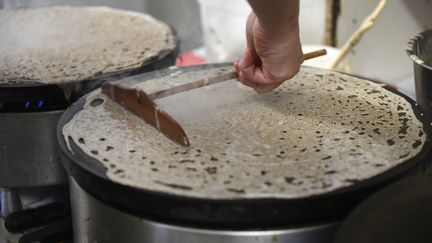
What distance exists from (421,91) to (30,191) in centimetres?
113

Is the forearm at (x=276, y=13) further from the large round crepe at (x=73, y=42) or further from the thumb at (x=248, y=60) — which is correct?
the large round crepe at (x=73, y=42)

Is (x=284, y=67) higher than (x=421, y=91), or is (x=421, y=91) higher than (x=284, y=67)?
(x=284, y=67)

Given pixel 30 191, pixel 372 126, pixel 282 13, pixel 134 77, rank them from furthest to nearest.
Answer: pixel 30 191
pixel 134 77
pixel 372 126
pixel 282 13

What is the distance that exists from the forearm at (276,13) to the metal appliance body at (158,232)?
373mm

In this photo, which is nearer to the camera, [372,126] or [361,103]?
[372,126]

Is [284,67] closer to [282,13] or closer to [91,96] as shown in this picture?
[282,13]

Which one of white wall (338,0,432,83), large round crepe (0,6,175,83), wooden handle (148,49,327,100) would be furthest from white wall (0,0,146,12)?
wooden handle (148,49,327,100)

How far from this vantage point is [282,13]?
3.24 ft

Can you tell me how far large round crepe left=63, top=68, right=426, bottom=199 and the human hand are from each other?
8cm

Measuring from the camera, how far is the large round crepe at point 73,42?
4.74ft

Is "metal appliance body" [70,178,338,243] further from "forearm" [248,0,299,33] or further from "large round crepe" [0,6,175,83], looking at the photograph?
"large round crepe" [0,6,175,83]

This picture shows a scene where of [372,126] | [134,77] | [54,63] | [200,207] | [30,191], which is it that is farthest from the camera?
[30,191]

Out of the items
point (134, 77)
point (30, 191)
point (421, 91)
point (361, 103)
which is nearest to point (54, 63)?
point (134, 77)

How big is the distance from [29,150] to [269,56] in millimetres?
640
